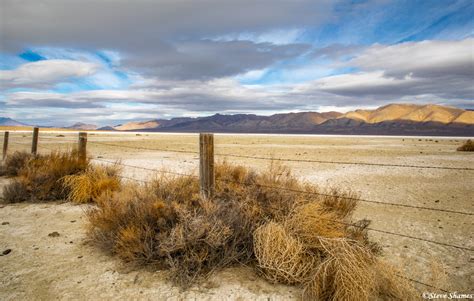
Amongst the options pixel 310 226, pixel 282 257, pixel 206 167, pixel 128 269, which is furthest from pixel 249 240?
pixel 128 269

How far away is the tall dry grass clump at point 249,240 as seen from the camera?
11.1ft

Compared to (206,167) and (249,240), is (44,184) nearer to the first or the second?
(206,167)

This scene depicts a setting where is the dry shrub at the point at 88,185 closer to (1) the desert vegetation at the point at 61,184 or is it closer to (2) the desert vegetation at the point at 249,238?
(1) the desert vegetation at the point at 61,184

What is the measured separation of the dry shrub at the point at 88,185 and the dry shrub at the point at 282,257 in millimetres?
4610

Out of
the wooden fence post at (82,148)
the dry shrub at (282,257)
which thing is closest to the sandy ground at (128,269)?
the dry shrub at (282,257)

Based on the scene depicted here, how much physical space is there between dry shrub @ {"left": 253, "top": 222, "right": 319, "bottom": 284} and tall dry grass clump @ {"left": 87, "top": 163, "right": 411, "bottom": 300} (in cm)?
1

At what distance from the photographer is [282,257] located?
12.0 ft

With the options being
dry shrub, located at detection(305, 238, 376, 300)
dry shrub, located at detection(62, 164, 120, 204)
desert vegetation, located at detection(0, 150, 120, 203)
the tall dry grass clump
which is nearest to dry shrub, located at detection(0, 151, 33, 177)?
desert vegetation, located at detection(0, 150, 120, 203)

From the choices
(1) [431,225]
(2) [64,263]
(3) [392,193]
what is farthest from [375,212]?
(2) [64,263]

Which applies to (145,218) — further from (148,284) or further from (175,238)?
(148,284)

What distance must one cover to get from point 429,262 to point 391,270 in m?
1.89

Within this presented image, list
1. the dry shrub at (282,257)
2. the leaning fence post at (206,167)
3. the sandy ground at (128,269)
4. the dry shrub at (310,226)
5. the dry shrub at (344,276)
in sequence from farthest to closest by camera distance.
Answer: the leaning fence post at (206,167), the dry shrub at (310,226), the dry shrub at (282,257), the sandy ground at (128,269), the dry shrub at (344,276)

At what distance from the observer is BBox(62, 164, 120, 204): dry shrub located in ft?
23.5

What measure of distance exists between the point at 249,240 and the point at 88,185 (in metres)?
4.84
